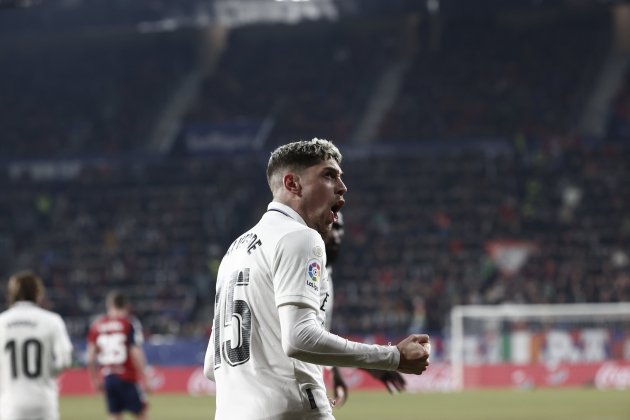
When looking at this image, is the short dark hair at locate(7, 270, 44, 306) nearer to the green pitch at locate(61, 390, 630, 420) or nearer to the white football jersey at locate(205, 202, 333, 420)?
the white football jersey at locate(205, 202, 333, 420)

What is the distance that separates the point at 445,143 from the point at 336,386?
3135 cm

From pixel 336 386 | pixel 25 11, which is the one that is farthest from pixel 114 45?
pixel 336 386

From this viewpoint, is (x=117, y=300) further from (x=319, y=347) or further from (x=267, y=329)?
(x=319, y=347)

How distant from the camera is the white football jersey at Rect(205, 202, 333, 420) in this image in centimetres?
448

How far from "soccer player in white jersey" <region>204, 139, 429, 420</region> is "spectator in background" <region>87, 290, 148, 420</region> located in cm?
1031

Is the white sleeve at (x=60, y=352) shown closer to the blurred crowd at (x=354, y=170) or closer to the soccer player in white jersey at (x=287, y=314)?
the soccer player in white jersey at (x=287, y=314)

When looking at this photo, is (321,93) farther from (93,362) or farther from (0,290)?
(93,362)

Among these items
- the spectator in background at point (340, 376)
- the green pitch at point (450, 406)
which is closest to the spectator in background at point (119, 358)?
the green pitch at point (450, 406)

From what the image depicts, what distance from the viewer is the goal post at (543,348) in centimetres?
2684

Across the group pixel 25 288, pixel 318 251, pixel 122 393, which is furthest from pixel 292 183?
pixel 122 393

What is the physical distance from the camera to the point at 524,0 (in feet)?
113

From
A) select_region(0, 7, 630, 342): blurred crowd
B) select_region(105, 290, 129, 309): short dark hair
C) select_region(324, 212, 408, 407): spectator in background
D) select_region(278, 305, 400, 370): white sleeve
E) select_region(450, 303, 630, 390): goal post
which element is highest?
select_region(0, 7, 630, 342): blurred crowd

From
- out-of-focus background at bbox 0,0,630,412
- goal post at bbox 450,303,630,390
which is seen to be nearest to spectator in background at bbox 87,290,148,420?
out-of-focus background at bbox 0,0,630,412

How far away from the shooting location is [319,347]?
14.5ft
